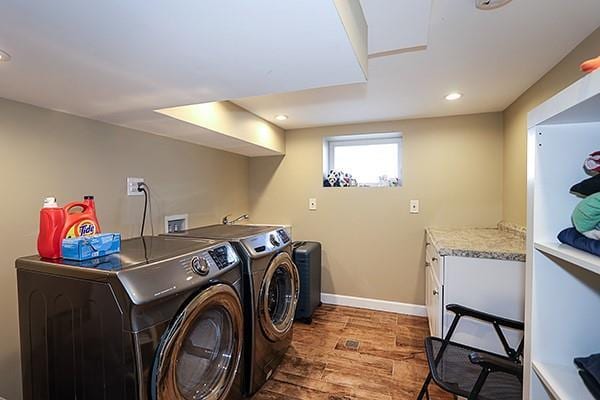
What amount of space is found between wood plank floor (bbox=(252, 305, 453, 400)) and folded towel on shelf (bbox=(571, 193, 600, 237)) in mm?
1498

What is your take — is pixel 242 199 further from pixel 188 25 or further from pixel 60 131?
pixel 188 25

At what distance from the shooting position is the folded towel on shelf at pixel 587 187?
0.74 metres

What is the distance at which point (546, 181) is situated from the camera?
84 cm

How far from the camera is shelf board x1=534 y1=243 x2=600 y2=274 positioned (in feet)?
2.10

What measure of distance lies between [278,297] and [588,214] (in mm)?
1732

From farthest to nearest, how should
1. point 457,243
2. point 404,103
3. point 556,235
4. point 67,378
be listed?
point 404,103 < point 457,243 < point 67,378 < point 556,235

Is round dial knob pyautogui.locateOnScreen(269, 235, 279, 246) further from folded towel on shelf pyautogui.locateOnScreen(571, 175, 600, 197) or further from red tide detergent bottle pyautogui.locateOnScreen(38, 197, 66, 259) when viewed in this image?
folded towel on shelf pyautogui.locateOnScreen(571, 175, 600, 197)

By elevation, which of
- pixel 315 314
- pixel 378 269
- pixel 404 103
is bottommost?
pixel 315 314

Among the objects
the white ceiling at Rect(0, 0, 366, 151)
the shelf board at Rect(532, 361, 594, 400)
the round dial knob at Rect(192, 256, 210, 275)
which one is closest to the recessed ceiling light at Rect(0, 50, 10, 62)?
the white ceiling at Rect(0, 0, 366, 151)

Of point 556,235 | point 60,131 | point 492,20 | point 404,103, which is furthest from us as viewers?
point 404,103

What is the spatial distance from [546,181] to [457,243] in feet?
→ 3.72

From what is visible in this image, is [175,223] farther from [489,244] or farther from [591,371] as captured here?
[591,371]

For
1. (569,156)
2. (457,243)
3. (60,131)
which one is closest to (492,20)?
(569,156)

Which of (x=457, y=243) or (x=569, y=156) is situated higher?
(x=569, y=156)
